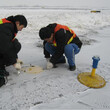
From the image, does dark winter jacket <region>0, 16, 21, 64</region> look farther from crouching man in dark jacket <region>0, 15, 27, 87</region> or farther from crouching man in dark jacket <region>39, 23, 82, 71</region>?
crouching man in dark jacket <region>39, 23, 82, 71</region>

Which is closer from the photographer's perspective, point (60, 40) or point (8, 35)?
point (8, 35)

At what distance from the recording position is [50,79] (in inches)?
85.0

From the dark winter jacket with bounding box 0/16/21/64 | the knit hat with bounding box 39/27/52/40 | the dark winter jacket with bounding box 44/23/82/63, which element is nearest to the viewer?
the dark winter jacket with bounding box 0/16/21/64

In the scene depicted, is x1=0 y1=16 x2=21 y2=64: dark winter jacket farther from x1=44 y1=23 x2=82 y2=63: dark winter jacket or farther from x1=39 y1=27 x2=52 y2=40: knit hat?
x1=44 y1=23 x2=82 y2=63: dark winter jacket

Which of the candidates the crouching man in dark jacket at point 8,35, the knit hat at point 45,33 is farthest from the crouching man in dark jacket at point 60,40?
the crouching man in dark jacket at point 8,35

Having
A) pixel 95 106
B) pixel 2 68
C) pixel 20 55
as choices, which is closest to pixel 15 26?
pixel 2 68

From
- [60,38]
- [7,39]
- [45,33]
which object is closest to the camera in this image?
[7,39]

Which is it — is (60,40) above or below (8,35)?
below

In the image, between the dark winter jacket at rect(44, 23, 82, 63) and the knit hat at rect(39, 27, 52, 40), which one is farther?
the dark winter jacket at rect(44, 23, 82, 63)

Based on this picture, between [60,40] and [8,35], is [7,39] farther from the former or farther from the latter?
[60,40]

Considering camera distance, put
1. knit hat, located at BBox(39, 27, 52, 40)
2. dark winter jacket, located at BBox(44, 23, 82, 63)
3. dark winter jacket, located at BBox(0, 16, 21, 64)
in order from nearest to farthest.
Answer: dark winter jacket, located at BBox(0, 16, 21, 64) < knit hat, located at BBox(39, 27, 52, 40) < dark winter jacket, located at BBox(44, 23, 82, 63)

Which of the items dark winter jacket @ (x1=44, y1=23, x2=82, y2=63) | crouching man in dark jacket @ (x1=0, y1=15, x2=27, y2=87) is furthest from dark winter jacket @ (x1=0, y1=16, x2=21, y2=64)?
dark winter jacket @ (x1=44, y1=23, x2=82, y2=63)

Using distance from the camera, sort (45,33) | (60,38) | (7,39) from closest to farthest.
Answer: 1. (7,39)
2. (45,33)
3. (60,38)

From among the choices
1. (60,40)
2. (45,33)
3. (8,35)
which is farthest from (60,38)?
(8,35)
